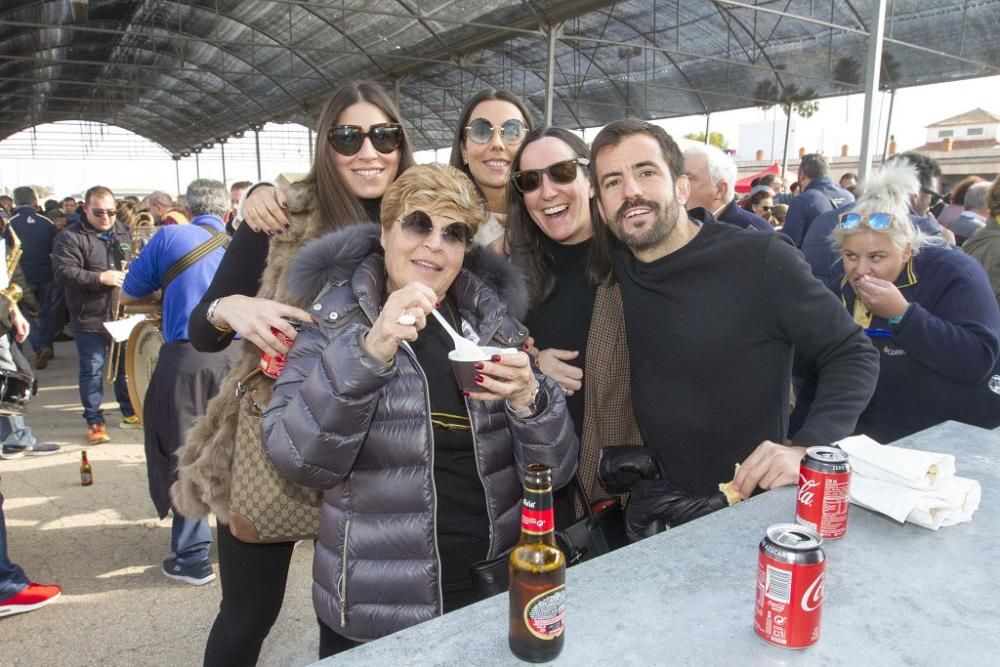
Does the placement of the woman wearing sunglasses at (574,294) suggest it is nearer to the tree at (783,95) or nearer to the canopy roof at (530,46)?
the canopy roof at (530,46)

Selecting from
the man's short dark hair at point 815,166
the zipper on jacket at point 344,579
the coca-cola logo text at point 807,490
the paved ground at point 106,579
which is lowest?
the paved ground at point 106,579

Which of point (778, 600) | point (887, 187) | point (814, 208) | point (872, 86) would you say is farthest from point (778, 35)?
point (778, 600)

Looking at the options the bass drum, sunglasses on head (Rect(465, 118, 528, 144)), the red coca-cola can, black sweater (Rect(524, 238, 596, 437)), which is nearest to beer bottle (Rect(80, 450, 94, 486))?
the bass drum

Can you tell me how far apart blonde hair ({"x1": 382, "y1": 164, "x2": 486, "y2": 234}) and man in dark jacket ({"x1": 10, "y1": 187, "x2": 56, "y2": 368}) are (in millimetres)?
9276

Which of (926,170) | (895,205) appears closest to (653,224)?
(895,205)

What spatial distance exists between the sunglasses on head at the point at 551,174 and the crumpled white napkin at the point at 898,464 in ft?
3.96

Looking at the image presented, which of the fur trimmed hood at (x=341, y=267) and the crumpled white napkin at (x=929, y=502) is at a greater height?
the fur trimmed hood at (x=341, y=267)

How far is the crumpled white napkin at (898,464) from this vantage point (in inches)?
62.0

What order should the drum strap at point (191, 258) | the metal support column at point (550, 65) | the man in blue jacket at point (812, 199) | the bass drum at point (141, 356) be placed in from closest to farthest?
the drum strap at point (191, 258), the bass drum at point (141, 356), the man in blue jacket at point (812, 199), the metal support column at point (550, 65)

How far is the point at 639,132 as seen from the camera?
2182 mm

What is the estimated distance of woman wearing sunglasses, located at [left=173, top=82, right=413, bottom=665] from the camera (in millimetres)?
2137

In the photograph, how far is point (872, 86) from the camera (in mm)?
6797

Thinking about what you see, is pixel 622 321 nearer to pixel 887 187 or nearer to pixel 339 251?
pixel 339 251

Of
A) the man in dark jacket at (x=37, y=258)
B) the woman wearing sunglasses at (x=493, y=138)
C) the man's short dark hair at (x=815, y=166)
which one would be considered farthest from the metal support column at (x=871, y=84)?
the man in dark jacket at (x=37, y=258)
